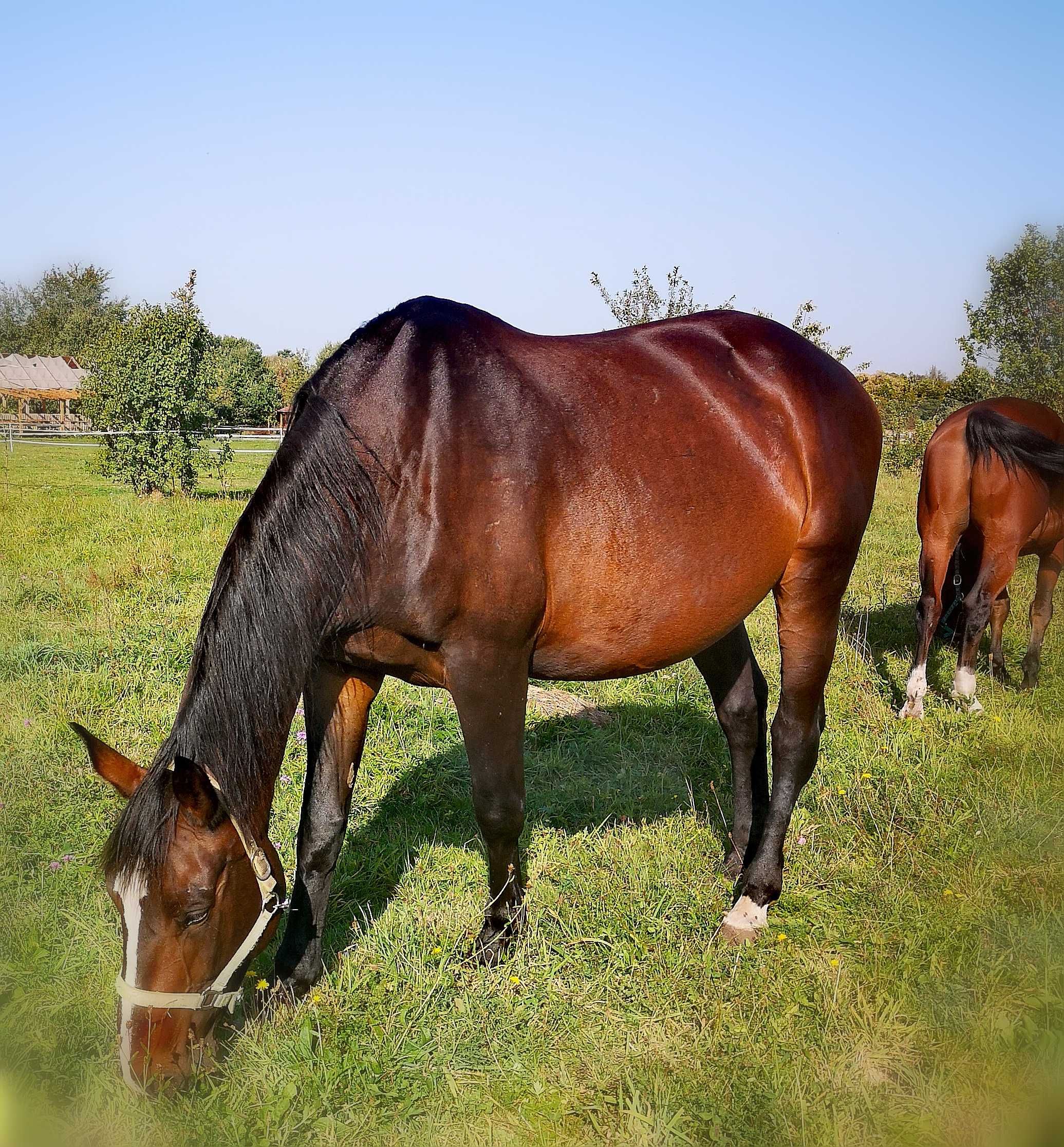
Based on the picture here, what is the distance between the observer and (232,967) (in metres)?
2.27

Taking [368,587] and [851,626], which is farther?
[851,626]

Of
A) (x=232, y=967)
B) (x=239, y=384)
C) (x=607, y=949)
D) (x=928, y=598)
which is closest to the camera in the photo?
(x=232, y=967)

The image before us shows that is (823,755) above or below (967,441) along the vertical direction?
below

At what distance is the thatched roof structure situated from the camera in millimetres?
40781

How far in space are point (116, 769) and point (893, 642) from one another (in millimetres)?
6503

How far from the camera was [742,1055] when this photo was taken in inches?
101

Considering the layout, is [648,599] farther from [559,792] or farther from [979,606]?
[979,606]

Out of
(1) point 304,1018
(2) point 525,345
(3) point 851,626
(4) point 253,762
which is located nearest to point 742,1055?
(1) point 304,1018

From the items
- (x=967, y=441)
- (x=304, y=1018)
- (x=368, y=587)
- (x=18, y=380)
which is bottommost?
(x=304, y=1018)

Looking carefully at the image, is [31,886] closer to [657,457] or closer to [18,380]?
[657,457]

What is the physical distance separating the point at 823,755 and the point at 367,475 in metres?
3.35

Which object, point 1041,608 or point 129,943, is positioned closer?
point 129,943

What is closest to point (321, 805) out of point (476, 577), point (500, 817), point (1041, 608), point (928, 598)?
point (500, 817)

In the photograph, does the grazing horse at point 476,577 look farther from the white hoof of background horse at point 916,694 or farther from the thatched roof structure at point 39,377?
the thatched roof structure at point 39,377
